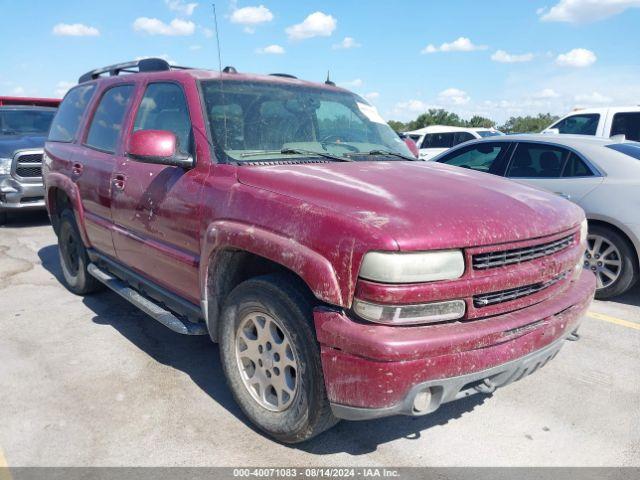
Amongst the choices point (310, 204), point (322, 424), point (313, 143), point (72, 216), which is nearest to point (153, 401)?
point (322, 424)

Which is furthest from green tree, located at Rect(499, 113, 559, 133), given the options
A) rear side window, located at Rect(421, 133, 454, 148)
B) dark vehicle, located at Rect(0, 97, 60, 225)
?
dark vehicle, located at Rect(0, 97, 60, 225)

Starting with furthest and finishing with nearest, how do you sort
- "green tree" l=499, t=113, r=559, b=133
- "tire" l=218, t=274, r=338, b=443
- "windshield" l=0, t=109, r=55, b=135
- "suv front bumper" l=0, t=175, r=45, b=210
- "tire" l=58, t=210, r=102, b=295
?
"green tree" l=499, t=113, r=559, b=133 → "windshield" l=0, t=109, r=55, b=135 → "suv front bumper" l=0, t=175, r=45, b=210 → "tire" l=58, t=210, r=102, b=295 → "tire" l=218, t=274, r=338, b=443

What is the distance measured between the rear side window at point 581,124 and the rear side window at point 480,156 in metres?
4.52

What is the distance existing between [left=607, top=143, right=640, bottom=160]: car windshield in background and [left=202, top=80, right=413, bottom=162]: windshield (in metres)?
2.68

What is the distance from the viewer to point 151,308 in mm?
3627

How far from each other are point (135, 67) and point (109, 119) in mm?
592

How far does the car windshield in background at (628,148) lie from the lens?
523 cm

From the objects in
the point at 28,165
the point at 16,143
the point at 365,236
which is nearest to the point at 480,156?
the point at 365,236

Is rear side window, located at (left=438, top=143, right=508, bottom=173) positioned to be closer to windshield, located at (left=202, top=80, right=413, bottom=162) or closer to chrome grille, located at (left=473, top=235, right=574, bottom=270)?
windshield, located at (left=202, top=80, right=413, bottom=162)

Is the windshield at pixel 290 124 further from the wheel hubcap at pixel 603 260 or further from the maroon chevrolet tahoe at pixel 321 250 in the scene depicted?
the wheel hubcap at pixel 603 260

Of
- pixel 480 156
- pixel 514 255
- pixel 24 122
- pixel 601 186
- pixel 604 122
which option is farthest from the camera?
pixel 24 122

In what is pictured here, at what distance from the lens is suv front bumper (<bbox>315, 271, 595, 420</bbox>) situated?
7.20 feet

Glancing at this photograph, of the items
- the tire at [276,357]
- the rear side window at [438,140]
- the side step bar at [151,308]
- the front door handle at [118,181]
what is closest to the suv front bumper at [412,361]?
the tire at [276,357]

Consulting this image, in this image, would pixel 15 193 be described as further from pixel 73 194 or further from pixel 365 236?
pixel 365 236
